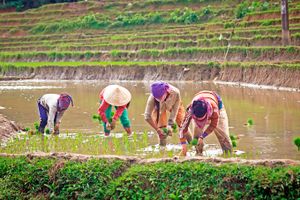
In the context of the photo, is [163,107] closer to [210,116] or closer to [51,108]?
[210,116]

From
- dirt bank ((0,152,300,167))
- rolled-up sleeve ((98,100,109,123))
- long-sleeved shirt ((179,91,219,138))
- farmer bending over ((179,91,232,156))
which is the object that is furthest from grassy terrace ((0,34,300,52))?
dirt bank ((0,152,300,167))

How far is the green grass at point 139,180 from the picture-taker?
873 centimetres

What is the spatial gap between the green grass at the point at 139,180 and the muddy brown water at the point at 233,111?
9.19 ft

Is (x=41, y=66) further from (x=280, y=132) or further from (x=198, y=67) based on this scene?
(x=280, y=132)

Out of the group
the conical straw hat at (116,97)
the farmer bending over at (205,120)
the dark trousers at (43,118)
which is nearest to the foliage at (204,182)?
the farmer bending over at (205,120)

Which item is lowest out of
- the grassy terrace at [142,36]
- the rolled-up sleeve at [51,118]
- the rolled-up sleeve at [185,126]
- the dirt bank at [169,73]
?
the rolled-up sleeve at [185,126]

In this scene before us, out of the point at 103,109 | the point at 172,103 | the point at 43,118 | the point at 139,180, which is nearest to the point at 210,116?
the point at 172,103

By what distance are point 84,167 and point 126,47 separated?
30.4 meters

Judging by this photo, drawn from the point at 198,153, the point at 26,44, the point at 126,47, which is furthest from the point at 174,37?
the point at 198,153

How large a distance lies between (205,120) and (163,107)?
204 centimetres

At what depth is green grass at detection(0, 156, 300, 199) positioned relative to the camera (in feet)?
28.7

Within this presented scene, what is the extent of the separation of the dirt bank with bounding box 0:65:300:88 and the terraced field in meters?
0.26

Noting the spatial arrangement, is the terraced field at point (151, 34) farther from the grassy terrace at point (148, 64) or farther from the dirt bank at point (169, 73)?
the dirt bank at point (169, 73)

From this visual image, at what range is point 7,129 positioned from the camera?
15.5 metres
